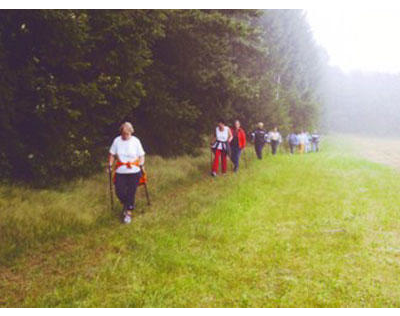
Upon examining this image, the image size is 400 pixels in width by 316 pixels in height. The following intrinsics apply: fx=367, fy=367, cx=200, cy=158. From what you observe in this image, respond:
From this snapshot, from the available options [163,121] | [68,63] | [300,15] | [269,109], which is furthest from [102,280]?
[300,15]

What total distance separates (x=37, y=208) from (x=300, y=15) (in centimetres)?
3723

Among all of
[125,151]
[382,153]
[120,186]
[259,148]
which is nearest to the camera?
[125,151]

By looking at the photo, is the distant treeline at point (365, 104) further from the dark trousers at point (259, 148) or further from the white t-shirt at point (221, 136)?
the white t-shirt at point (221, 136)

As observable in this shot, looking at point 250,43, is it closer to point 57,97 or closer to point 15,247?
point 57,97

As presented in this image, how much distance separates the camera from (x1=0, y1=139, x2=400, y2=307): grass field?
4938 millimetres

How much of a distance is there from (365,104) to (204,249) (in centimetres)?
7823

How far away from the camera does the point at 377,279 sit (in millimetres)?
5348

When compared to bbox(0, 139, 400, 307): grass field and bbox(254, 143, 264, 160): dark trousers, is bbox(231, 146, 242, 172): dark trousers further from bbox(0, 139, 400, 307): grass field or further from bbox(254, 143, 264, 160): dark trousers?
bbox(254, 143, 264, 160): dark trousers

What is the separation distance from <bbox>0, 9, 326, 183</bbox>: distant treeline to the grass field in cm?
116

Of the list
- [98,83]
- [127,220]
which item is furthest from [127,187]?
[98,83]

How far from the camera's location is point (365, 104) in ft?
249

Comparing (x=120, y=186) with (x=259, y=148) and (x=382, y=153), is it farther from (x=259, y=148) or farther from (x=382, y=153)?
(x=382, y=153)

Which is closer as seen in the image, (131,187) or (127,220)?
(127,220)

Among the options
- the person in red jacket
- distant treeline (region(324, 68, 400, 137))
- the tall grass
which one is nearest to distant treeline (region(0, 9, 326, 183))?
the tall grass
